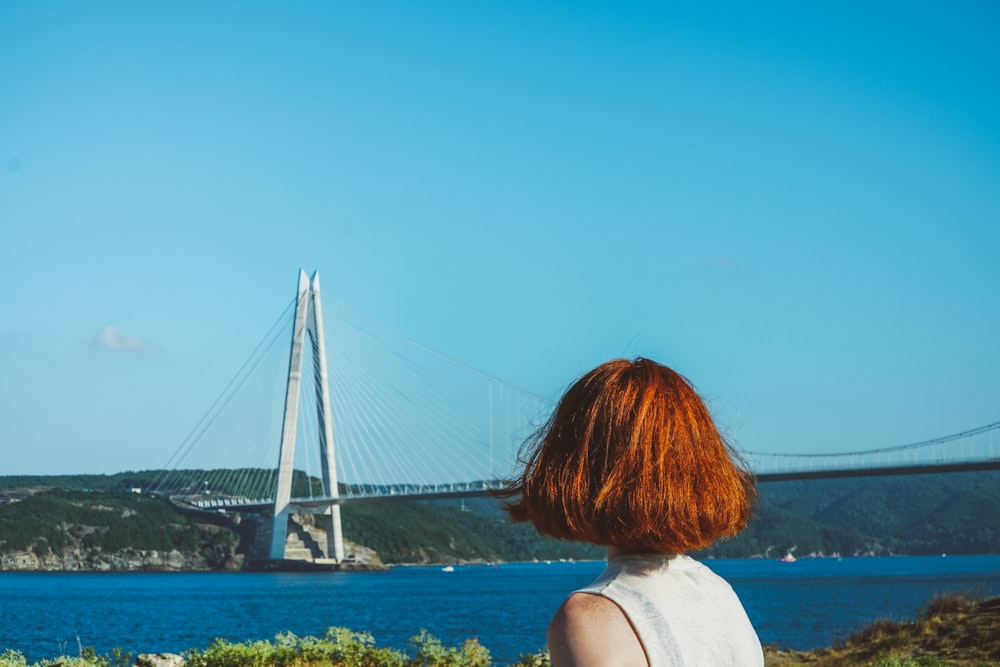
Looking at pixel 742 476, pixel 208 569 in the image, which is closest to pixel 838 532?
pixel 208 569

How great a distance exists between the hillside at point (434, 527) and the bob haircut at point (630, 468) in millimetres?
23883

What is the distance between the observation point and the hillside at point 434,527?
71.7 meters

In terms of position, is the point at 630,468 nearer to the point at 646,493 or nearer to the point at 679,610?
the point at 646,493

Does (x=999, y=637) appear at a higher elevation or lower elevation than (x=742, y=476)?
lower

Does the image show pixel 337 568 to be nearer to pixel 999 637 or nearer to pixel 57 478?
pixel 57 478

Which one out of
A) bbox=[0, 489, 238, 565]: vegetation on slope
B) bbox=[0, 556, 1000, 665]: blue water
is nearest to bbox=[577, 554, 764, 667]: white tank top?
bbox=[0, 556, 1000, 665]: blue water

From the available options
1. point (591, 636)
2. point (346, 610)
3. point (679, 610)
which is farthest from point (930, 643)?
point (346, 610)

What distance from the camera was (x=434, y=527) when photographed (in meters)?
96.7

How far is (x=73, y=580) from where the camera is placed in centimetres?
6619

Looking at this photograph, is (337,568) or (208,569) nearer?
(337,568)

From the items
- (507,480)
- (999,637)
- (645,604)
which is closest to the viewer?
(645,604)

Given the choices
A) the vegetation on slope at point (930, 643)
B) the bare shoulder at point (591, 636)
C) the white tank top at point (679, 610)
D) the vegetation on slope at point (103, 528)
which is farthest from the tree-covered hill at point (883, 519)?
the bare shoulder at point (591, 636)

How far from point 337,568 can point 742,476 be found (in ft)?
207

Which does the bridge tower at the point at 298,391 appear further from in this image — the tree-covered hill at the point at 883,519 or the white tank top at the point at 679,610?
the tree-covered hill at the point at 883,519
